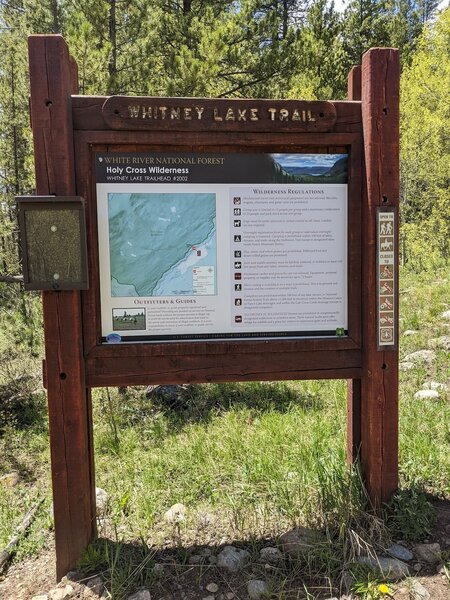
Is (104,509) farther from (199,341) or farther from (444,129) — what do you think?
(444,129)

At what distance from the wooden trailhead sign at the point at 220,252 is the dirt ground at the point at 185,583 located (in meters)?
0.16

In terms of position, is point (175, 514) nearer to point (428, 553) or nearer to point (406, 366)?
point (428, 553)

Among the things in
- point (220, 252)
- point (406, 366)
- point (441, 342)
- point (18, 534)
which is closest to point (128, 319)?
point (220, 252)

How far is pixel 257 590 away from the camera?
2.35 meters

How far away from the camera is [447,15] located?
13555mm

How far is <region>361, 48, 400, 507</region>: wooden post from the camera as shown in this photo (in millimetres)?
2658

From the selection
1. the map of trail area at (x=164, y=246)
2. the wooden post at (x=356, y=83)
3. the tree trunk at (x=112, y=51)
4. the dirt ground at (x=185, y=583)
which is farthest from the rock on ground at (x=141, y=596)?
the tree trunk at (x=112, y=51)

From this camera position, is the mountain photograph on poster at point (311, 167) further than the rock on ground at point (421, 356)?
No

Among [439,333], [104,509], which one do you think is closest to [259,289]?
[104,509]

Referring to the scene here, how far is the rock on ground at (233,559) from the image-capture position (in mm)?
2533

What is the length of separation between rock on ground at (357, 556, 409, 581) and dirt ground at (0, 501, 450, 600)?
43 millimetres

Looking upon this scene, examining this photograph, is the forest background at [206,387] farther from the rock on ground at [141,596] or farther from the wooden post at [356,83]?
the wooden post at [356,83]

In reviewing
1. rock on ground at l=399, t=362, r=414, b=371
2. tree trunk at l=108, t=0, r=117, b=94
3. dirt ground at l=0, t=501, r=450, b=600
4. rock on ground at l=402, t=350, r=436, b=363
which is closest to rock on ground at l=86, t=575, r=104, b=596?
dirt ground at l=0, t=501, r=450, b=600

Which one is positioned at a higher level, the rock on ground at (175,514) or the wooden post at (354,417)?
the wooden post at (354,417)
